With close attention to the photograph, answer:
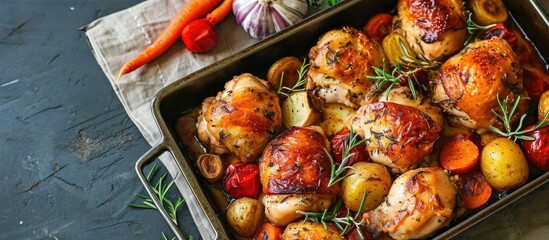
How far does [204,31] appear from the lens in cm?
309

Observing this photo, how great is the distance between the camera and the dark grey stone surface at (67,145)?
289 cm

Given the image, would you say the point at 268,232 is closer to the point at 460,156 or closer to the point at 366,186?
the point at 366,186

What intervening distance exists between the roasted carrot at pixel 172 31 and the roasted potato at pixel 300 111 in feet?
2.57

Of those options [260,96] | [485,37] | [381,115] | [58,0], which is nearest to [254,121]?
[260,96]

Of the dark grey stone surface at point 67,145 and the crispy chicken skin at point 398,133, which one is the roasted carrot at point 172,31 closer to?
the dark grey stone surface at point 67,145

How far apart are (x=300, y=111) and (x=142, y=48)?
102cm

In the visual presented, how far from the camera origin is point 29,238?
290 cm

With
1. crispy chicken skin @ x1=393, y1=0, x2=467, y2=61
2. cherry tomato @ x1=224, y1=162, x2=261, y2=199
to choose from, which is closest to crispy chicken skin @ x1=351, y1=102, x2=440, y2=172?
crispy chicken skin @ x1=393, y1=0, x2=467, y2=61

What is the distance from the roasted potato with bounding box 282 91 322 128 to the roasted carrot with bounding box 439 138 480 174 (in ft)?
1.88

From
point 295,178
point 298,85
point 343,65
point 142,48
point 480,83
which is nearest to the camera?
point 295,178

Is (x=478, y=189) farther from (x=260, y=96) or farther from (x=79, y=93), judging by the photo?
(x=79, y=93)

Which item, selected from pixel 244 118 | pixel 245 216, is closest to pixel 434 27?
pixel 244 118

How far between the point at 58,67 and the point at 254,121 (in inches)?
50.4

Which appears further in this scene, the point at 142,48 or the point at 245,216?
the point at 142,48
